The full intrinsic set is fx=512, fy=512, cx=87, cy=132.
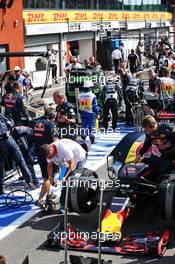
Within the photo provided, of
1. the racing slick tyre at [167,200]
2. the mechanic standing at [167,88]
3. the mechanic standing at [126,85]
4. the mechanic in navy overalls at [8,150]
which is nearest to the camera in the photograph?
the racing slick tyre at [167,200]

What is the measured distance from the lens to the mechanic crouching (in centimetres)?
719

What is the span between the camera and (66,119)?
10445mm

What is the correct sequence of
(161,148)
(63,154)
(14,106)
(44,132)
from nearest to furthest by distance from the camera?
(161,148)
(63,154)
(44,132)
(14,106)

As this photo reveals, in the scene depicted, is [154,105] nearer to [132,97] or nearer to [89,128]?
[132,97]

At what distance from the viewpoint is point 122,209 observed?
662cm

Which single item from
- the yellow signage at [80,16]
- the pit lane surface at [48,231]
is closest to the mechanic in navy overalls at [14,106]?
the pit lane surface at [48,231]

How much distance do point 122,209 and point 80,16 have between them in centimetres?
2787

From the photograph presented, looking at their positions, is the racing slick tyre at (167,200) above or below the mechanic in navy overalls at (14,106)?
below

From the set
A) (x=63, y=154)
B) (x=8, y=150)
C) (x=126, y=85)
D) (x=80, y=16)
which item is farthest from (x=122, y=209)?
(x=80, y=16)

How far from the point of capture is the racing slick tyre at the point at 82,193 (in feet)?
23.1

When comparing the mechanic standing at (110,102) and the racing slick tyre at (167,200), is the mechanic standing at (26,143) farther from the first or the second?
the mechanic standing at (110,102)

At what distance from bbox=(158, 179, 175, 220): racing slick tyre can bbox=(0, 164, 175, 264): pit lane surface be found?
1.11ft

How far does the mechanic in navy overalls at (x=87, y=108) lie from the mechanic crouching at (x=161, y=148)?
4.62 metres

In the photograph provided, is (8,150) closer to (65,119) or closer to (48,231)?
(65,119)
